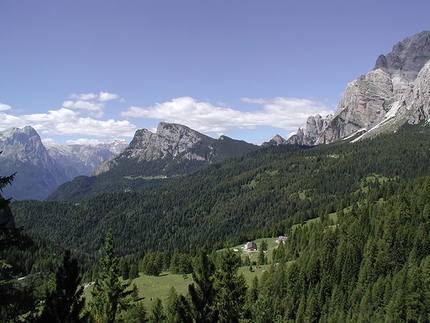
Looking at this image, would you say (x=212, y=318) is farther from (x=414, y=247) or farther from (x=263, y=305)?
(x=414, y=247)

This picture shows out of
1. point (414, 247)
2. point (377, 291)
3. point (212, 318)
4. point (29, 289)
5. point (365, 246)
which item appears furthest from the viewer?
point (365, 246)

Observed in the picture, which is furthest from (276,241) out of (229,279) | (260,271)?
(229,279)

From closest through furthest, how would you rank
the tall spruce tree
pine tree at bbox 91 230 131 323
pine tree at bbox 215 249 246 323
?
the tall spruce tree, pine tree at bbox 91 230 131 323, pine tree at bbox 215 249 246 323

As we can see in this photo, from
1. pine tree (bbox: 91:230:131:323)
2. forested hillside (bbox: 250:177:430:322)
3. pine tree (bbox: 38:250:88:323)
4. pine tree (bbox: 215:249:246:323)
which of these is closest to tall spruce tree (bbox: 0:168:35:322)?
pine tree (bbox: 38:250:88:323)

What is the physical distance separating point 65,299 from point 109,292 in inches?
296

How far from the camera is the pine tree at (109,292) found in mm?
26469

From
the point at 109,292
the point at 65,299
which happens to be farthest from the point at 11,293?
the point at 109,292

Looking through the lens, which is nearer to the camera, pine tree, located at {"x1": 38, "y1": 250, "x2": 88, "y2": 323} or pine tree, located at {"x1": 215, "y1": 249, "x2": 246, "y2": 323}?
pine tree, located at {"x1": 38, "y1": 250, "x2": 88, "y2": 323}

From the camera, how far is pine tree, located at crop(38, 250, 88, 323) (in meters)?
19.1

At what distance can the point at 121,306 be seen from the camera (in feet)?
89.1

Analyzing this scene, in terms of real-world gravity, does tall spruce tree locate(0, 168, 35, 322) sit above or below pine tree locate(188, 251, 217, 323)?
above

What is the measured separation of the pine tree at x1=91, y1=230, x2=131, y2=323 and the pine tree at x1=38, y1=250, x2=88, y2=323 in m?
6.28

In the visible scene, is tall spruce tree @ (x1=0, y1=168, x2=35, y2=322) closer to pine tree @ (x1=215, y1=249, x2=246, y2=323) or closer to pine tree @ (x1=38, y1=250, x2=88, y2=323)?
pine tree @ (x1=38, y1=250, x2=88, y2=323)

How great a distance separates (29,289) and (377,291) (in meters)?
75.6
